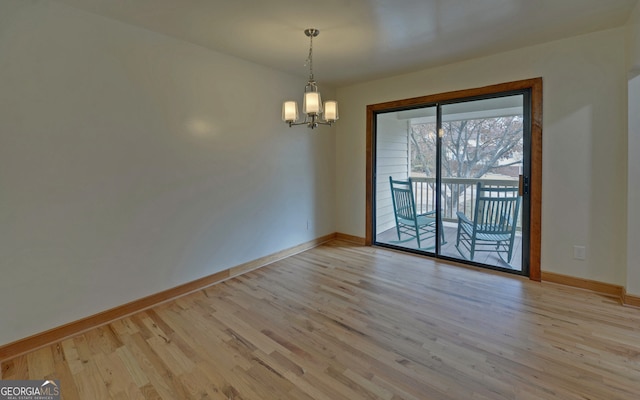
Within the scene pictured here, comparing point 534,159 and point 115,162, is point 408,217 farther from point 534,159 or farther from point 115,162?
point 115,162

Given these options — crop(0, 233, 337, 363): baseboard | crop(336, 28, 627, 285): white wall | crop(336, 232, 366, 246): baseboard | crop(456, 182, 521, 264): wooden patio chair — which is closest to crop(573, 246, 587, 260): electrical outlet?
crop(336, 28, 627, 285): white wall

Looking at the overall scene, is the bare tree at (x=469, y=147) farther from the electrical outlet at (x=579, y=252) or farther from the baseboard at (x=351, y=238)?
the baseboard at (x=351, y=238)

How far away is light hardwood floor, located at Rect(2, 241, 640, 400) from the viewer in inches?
66.8

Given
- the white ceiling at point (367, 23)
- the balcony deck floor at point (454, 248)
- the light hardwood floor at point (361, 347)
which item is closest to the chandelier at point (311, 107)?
the white ceiling at point (367, 23)

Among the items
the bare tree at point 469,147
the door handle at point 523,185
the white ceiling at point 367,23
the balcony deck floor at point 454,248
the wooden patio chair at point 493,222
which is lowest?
the balcony deck floor at point 454,248

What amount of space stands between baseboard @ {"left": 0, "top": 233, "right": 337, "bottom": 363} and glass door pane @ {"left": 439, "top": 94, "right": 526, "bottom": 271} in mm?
2451

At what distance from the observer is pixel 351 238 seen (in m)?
4.74

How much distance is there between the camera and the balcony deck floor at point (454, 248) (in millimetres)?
3387

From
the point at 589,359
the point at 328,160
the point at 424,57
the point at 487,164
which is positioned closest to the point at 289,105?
the point at 424,57

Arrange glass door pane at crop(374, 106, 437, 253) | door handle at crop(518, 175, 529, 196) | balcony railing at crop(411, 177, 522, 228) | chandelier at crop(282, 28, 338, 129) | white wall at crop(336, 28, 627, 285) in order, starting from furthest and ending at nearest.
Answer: glass door pane at crop(374, 106, 437, 253)
balcony railing at crop(411, 177, 522, 228)
door handle at crop(518, 175, 529, 196)
white wall at crop(336, 28, 627, 285)
chandelier at crop(282, 28, 338, 129)

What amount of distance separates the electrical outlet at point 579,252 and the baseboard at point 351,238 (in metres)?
2.45

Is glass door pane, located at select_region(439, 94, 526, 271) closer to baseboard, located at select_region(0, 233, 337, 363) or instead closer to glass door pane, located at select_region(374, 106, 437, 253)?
glass door pane, located at select_region(374, 106, 437, 253)

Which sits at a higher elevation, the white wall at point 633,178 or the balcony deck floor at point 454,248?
the white wall at point 633,178

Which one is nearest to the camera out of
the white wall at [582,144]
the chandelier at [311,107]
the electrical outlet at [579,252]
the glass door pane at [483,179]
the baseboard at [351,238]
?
the chandelier at [311,107]
